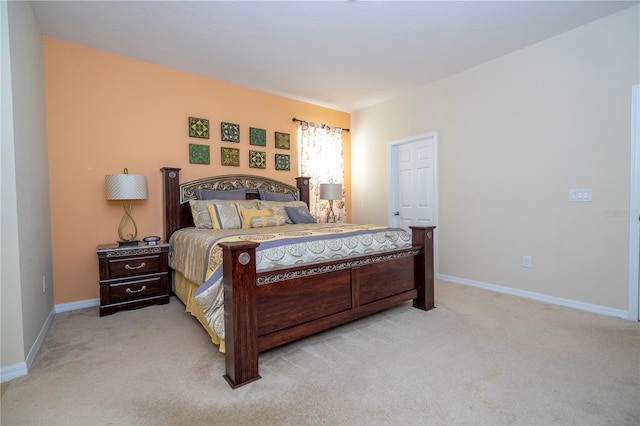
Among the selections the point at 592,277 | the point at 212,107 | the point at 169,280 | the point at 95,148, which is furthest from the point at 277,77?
the point at 592,277

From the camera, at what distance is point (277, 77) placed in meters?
Result: 4.06

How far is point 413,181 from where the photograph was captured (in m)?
4.71

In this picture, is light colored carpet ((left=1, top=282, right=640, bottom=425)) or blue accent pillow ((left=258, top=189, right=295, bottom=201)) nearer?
light colored carpet ((left=1, top=282, right=640, bottom=425))

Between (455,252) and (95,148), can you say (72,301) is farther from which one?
(455,252)

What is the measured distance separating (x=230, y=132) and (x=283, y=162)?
0.91 meters

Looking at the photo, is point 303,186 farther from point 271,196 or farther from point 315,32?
point 315,32

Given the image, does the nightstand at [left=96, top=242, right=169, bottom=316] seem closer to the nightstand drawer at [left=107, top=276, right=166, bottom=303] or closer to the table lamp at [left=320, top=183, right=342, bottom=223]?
the nightstand drawer at [left=107, top=276, right=166, bottom=303]

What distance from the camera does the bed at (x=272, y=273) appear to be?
1.81 m

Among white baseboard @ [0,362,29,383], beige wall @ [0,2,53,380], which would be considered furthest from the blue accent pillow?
white baseboard @ [0,362,29,383]

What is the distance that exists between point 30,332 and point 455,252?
425 cm

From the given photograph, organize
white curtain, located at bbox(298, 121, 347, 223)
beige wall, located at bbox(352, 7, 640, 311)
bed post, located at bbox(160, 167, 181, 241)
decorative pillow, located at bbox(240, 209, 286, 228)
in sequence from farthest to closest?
white curtain, located at bbox(298, 121, 347, 223), bed post, located at bbox(160, 167, 181, 241), decorative pillow, located at bbox(240, 209, 286, 228), beige wall, located at bbox(352, 7, 640, 311)

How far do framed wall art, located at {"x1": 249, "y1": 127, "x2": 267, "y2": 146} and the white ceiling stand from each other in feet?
2.33

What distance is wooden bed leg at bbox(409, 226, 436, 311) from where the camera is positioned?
2977mm

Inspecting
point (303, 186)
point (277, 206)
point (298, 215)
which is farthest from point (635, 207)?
point (303, 186)
